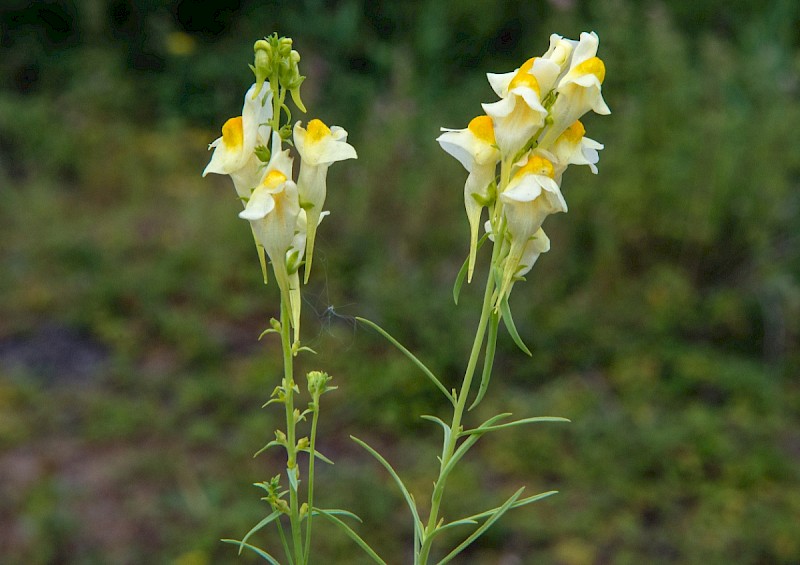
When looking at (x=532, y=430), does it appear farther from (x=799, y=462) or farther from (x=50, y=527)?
(x=50, y=527)

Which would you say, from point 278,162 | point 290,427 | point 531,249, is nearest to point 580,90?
point 531,249

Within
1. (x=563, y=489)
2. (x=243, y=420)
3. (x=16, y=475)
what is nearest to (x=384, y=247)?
(x=243, y=420)

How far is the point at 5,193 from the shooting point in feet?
14.5

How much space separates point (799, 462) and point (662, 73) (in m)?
1.62

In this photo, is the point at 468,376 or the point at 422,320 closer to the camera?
the point at 468,376

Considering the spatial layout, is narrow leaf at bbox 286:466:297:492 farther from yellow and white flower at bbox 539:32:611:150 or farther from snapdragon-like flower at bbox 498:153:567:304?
yellow and white flower at bbox 539:32:611:150

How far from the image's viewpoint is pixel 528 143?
0.89 metres

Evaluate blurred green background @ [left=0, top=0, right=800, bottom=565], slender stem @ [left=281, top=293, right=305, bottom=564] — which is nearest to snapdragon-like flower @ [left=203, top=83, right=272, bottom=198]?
slender stem @ [left=281, top=293, right=305, bottom=564]

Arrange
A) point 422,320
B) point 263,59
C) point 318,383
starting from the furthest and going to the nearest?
point 422,320
point 318,383
point 263,59

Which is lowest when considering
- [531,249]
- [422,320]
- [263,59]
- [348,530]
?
[422,320]

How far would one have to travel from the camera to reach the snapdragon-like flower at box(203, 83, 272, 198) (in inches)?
33.4

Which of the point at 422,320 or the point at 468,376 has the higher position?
the point at 468,376

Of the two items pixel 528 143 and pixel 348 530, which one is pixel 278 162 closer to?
pixel 528 143

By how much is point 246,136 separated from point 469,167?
0.22 m
